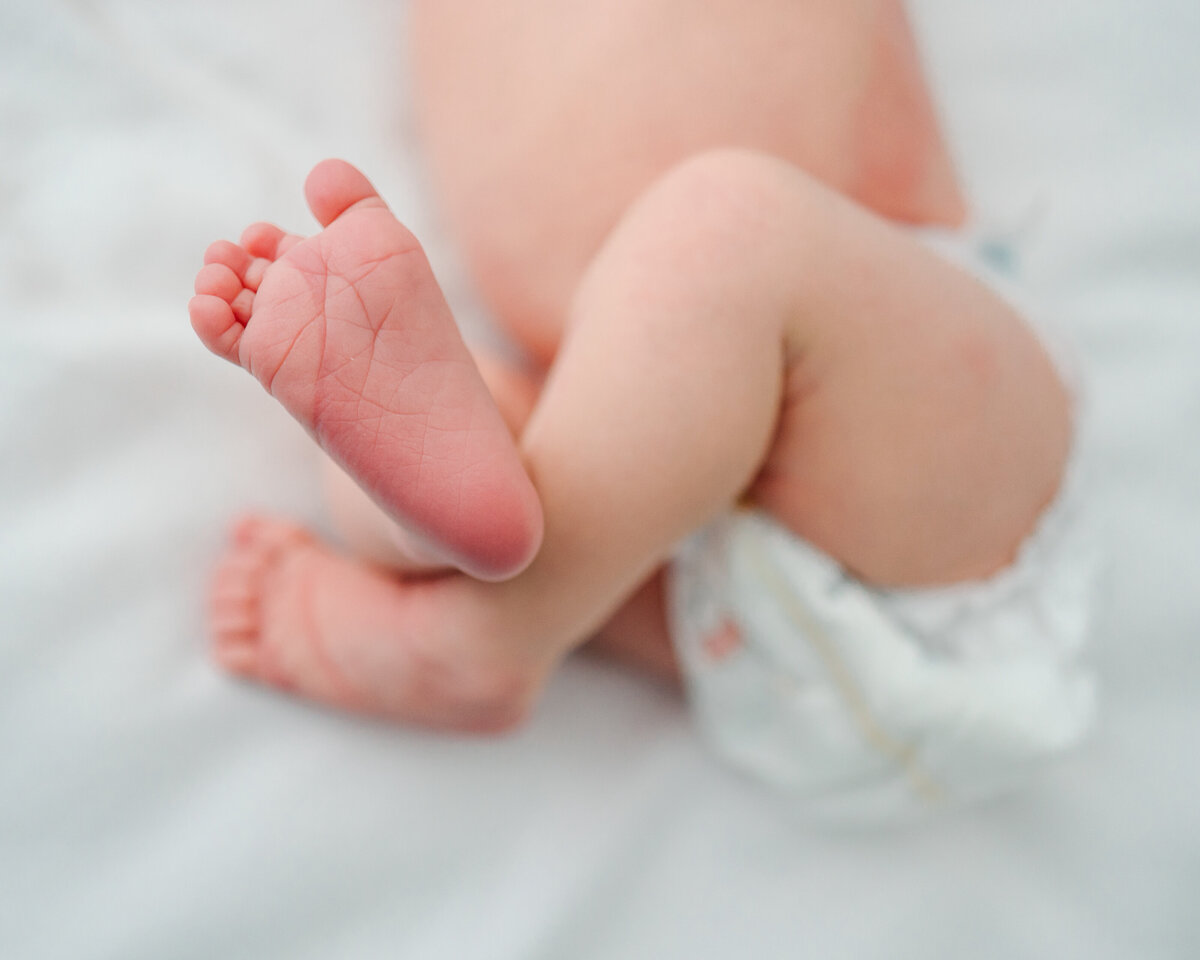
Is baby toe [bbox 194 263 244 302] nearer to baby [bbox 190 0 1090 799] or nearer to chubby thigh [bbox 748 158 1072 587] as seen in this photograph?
baby [bbox 190 0 1090 799]

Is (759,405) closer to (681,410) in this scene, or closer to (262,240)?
(681,410)

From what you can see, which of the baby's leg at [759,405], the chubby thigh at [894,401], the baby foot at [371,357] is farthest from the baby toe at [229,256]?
the chubby thigh at [894,401]

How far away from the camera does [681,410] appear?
0.50 meters

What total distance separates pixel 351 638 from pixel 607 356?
26 cm

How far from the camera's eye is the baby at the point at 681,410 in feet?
1.39

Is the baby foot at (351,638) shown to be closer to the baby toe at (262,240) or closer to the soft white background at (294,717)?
the soft white background at (294,717)

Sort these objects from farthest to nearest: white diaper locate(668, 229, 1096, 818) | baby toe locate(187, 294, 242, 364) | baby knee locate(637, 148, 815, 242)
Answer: white diaper locate(668, 229, 1096, 818) → baby knee locate(637, 148, 815, 242) → baby toe locate(187, 294, 242, 364)

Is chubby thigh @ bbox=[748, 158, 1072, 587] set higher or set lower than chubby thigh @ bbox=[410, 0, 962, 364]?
lower

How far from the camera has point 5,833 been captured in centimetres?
58

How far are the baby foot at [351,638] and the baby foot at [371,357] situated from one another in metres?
0.12

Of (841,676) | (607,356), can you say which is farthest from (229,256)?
(841,676)

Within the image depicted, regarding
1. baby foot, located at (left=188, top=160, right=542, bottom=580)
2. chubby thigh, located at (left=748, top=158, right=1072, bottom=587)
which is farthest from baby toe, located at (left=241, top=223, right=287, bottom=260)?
chubby thigh, located at (left=748, top=158, right=1072, bottom=587)

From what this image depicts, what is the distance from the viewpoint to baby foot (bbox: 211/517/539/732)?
22.1 inches

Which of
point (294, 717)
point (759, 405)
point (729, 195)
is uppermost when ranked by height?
point (729, 195)
